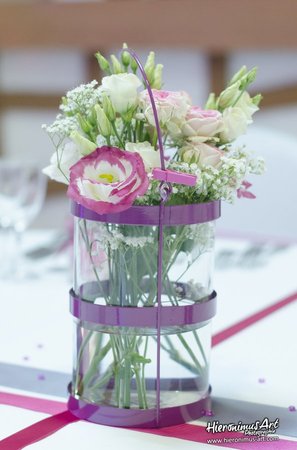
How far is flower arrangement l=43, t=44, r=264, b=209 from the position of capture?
89cm

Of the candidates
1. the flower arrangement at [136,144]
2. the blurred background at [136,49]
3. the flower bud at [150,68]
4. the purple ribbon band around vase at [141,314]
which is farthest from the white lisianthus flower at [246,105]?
the blurred background at [136,49]

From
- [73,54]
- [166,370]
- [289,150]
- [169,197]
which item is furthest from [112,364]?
[73,54]

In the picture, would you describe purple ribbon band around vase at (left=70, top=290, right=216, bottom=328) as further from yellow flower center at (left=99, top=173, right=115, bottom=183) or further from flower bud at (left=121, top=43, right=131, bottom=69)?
flower bud at (left=121, top=43, right=131, bottom=69)

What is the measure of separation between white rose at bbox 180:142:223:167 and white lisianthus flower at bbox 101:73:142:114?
8 centimetres

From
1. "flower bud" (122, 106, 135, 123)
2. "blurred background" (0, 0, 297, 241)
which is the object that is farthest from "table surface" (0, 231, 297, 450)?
"blurred background" (0, 0, 297, 241)

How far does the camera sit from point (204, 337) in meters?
1.01

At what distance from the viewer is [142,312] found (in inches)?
37.5

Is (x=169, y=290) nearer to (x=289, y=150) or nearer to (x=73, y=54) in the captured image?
(x=289, y=150)

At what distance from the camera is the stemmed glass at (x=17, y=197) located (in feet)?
5.62

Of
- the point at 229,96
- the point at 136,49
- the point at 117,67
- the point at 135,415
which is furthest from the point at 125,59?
the point at 136,49

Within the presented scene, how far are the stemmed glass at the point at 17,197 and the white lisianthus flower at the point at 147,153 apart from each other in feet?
2.64

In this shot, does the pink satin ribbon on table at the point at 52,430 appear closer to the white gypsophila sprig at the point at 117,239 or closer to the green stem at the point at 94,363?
the green stem at the point at 94,363

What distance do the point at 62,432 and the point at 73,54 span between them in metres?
3.04

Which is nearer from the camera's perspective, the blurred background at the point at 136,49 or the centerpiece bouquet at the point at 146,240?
the centerpiece bouquet at the point at 146,240
